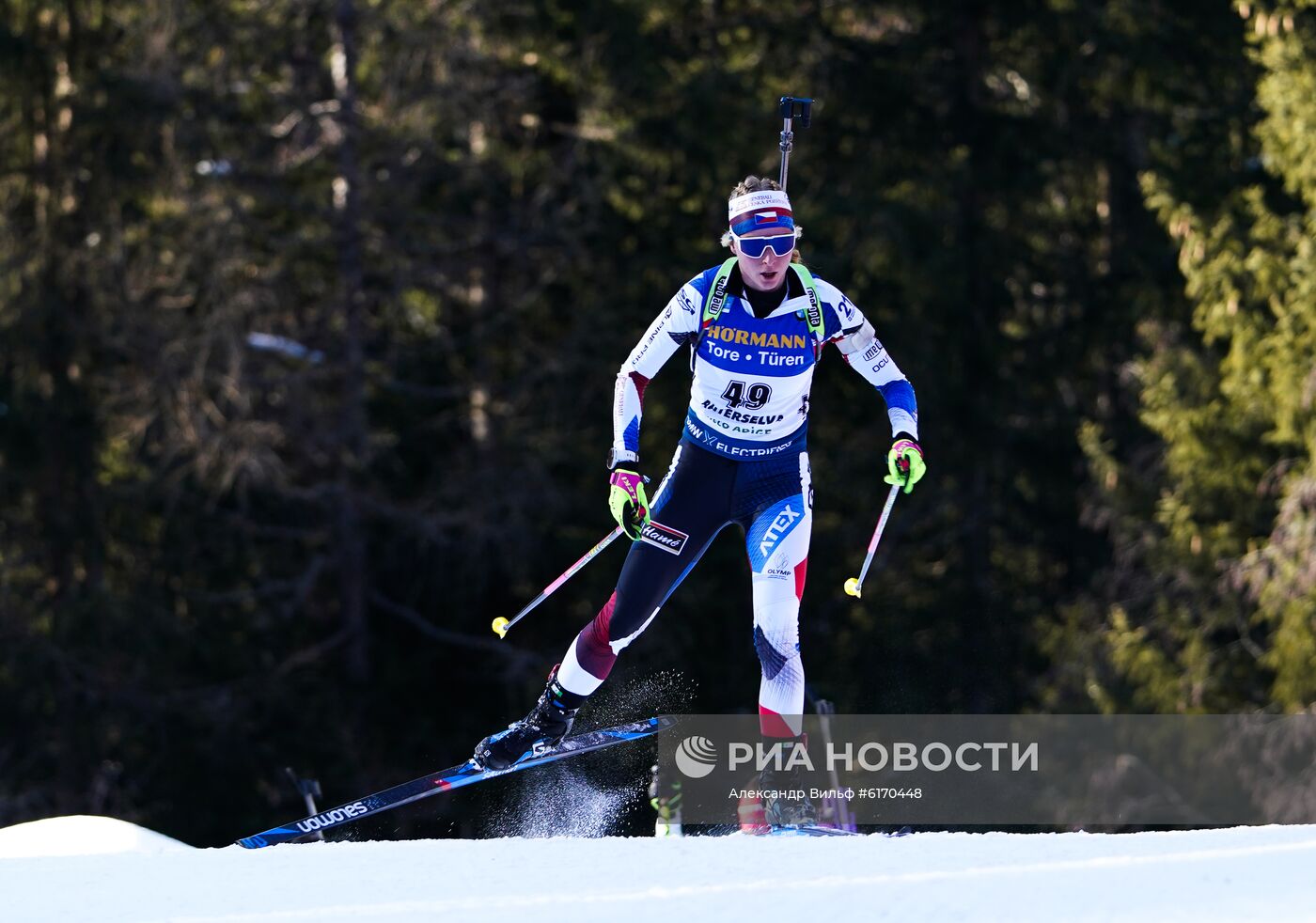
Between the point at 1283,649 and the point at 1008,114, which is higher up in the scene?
the point at 1008,114

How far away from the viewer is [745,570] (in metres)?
20.3

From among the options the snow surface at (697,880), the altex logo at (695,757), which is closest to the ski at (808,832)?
the snow surface at (697,880)

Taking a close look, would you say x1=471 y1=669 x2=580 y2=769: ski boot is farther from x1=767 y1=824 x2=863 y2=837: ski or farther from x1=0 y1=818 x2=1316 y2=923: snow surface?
x1=767 y1=824 x2=863 y2=837: ski

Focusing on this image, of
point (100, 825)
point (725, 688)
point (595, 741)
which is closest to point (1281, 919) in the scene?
point (595, 741)

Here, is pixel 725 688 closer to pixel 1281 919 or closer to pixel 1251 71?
pixel 1251 71

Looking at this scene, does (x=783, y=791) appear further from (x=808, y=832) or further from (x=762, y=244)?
(x=762, y=244)

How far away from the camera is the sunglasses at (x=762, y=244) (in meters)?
7.29

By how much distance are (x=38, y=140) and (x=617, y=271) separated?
Answer: 6.10 metres

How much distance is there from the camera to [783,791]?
24.8ft

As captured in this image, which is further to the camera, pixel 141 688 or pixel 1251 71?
pixel 1251 71
